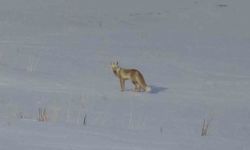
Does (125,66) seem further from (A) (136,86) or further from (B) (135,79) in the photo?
(B) (135,79)

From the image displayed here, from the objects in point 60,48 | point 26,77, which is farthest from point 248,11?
point 26,77

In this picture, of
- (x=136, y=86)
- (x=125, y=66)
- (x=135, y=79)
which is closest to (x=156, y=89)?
(x=136, y=86)

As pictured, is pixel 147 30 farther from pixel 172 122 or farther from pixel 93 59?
pixel 172 122

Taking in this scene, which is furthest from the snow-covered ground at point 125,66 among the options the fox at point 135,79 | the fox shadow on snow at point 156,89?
the fox at point 135,79

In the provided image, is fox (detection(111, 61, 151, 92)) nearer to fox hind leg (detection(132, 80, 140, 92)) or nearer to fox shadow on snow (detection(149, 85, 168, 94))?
fox hind leg (detection(132, 80, 140, 92))

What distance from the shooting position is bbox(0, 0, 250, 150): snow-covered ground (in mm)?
5824

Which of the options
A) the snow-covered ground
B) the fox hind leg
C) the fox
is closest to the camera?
the snow-covered ground

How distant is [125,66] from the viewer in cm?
1588

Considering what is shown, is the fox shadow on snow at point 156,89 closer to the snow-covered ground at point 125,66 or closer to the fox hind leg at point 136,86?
the snow-covered ground at point 125,66

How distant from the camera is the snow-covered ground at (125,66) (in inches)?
229

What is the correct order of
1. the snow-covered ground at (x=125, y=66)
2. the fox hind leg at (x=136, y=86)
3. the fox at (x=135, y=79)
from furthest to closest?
the fox hind leg at (x=136, y=86) → the fox at (x=135, y=79) → the snow-covered ground at (x=125, y=66)

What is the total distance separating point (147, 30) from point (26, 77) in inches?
409

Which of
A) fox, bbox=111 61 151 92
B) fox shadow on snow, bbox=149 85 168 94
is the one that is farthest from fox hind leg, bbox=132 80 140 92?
fox shadow on snow, bbox=149 85 168 94

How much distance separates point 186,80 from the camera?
557 inches
